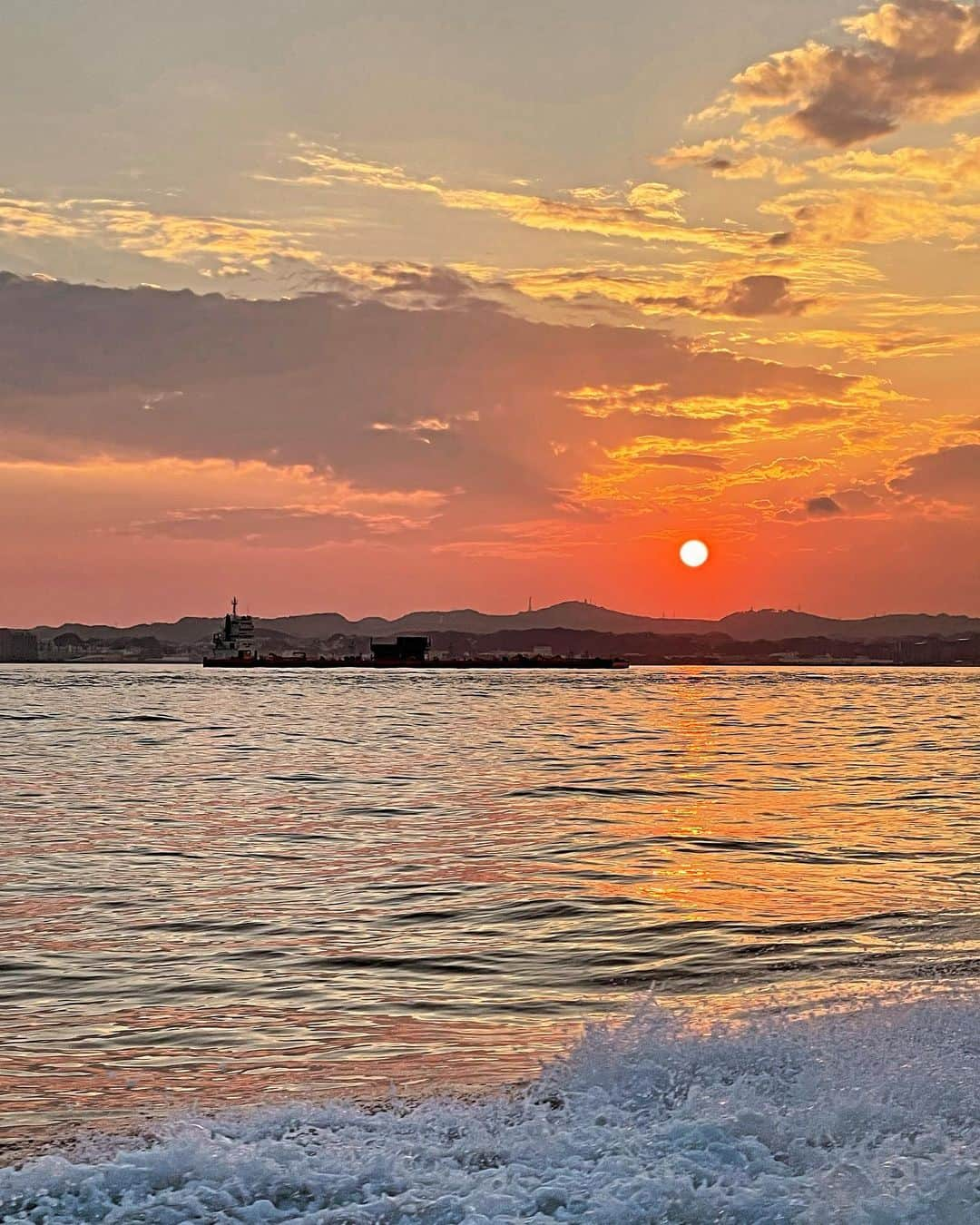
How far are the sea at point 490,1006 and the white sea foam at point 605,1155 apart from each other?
0.08 ft

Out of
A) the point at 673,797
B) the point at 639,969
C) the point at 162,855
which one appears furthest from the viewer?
the point at 673,797

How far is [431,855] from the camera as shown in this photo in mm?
25172

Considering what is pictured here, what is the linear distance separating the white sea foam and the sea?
0.02 metres

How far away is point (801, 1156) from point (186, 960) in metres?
9.69

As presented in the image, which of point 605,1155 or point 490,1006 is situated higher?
point 605,1155

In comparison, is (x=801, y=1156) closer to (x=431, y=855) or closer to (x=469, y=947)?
(x=469, y=947)

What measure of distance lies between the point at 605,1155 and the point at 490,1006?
214 inches

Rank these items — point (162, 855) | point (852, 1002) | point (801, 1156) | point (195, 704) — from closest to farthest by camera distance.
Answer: point (801, 1156) → point (852, 1002) → point (162, 855) → point (195, 704)

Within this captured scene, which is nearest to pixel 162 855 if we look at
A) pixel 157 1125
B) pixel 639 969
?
pixel 639 969

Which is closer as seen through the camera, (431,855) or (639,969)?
(639,969)

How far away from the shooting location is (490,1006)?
1374 cm

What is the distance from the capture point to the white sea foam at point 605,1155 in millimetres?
7750

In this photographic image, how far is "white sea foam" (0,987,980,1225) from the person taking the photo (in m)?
7.75

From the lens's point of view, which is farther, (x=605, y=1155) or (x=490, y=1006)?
(x=490, y=1006)
